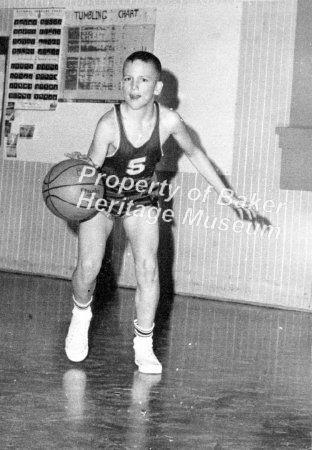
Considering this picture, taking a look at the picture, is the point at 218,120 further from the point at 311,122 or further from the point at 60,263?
the point at 60,263

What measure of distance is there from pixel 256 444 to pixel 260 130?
3306mm

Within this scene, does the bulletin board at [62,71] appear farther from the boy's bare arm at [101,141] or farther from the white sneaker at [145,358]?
the white sneaker at [145,358]

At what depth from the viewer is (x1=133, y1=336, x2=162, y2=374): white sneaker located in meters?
3.18

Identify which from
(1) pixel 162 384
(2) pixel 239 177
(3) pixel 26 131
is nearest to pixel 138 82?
A: (1) pixel 162 384

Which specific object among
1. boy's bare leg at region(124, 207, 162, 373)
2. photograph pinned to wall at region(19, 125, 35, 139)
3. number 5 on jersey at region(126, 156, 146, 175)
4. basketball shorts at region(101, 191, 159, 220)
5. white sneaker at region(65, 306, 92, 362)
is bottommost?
white sneaker at region(65, 306, 92, 362)

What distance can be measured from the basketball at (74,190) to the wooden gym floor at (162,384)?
0.65 metres

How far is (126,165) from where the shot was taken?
3.34 m

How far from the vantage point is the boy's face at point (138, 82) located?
10.8 feet

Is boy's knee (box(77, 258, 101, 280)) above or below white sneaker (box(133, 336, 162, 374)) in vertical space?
Answer: above

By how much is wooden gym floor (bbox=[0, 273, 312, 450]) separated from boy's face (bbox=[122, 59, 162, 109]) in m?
1.13

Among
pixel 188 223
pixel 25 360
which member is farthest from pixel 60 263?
pixel 25 360

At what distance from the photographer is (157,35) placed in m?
5.62

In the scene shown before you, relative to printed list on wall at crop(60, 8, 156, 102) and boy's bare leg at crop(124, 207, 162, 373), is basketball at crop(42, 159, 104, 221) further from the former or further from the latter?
printed list on wall at crop(60, 8, 156, 102)

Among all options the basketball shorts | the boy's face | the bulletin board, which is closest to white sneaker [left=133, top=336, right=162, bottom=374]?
the basketball shorts
